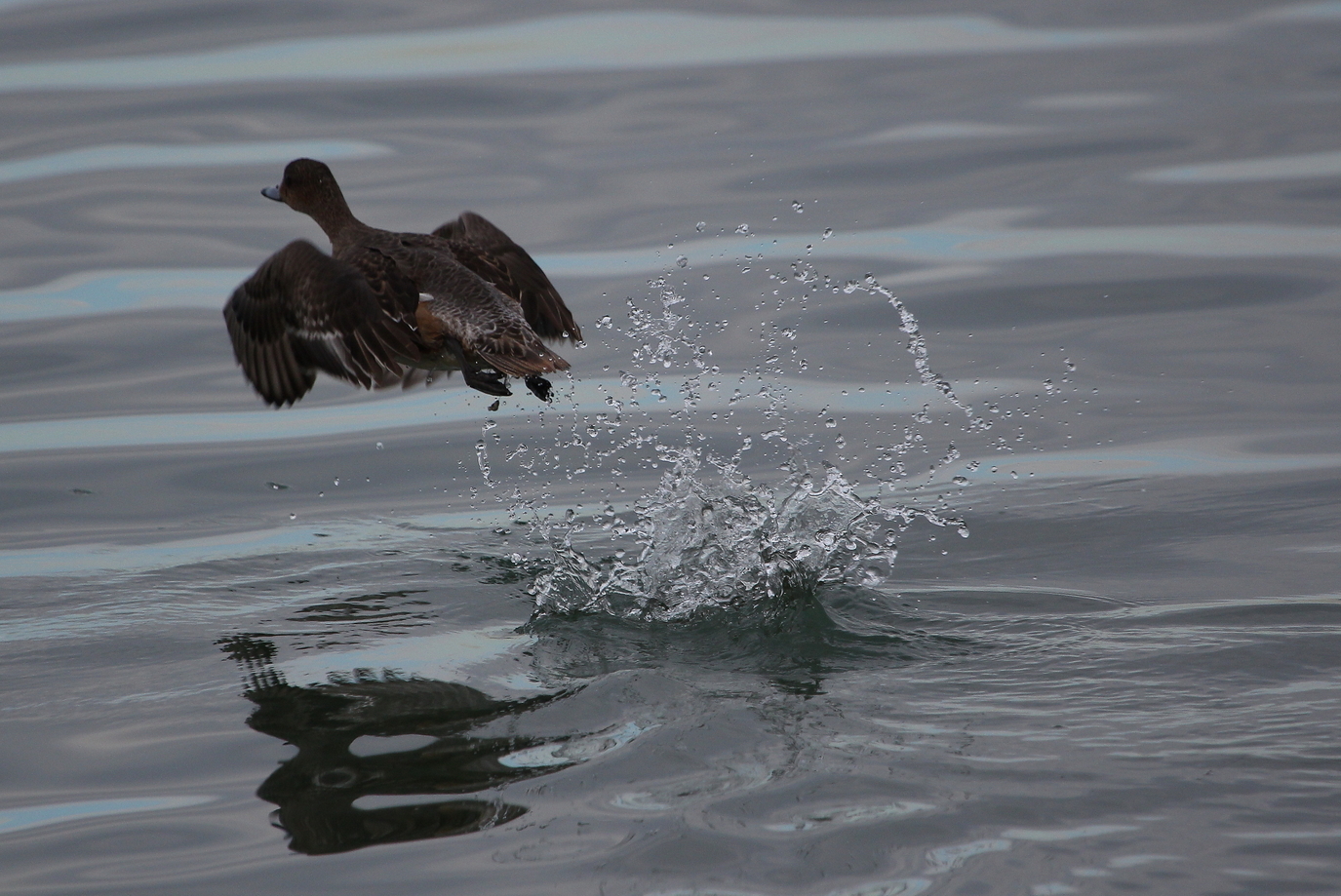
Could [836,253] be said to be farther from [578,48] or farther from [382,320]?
[382,320]

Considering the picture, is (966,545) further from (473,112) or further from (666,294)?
(473,112)

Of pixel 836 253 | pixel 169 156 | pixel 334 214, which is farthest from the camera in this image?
pixel 169 156

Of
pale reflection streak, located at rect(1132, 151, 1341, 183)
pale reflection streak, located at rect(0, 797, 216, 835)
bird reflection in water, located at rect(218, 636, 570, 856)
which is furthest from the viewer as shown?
pale reflection streak, located at rect(1132, 151, 1341, 183)

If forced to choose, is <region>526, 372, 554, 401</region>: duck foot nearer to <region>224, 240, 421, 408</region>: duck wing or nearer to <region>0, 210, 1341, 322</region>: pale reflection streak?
<region>224, 240, 421, 408</region>: duck wing

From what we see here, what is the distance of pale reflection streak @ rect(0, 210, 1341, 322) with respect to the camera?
10000 mm

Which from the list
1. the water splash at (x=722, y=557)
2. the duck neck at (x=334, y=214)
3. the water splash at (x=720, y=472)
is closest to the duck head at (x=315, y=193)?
the duck neck at (x=334, y=214)

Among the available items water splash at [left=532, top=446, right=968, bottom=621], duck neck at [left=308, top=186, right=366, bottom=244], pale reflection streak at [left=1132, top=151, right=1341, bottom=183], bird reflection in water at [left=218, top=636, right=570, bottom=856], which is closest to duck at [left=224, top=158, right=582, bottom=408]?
duck neck at [left=308, top=186, right=366, bottom=244]

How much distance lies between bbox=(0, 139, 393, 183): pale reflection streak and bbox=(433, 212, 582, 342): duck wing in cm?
541

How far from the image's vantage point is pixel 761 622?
5430 mm

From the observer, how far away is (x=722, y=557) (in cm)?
586

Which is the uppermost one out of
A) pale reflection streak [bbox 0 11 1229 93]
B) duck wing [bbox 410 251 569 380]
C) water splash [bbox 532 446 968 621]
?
pale reflection streak [bbox 0 11 1229 93]

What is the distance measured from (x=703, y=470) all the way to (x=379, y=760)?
3.10 m

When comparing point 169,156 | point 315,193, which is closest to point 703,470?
point 315,193

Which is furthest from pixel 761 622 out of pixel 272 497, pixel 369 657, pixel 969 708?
pixel 272 497
